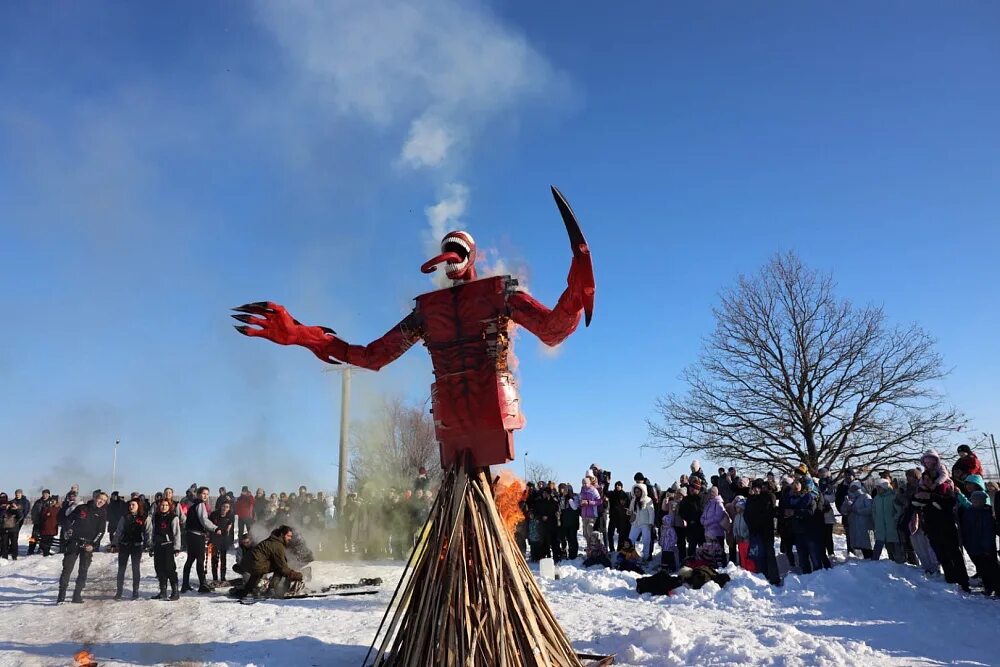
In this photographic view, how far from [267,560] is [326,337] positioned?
20.2ft

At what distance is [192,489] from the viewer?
16.3 meters

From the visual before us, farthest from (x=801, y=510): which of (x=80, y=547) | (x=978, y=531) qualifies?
(x=80, y=547)

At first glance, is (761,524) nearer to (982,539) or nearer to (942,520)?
(942,520)

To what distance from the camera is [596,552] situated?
12.6m

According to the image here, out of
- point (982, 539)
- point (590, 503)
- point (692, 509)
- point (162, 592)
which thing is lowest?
point (162, 592)

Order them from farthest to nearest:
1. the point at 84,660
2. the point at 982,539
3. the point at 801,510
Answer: the point at 801,510
the point at 982,539
the point at 84,660

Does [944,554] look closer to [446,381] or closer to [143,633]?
[446,381]

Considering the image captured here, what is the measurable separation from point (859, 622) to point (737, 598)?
56.3 inches

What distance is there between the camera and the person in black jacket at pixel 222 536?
12320 mm

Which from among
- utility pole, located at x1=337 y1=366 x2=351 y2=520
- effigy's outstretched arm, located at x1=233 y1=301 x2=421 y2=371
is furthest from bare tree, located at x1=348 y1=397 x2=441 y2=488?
effigy's outstretched arm, located at x1=233 y1=301 x2=421 y2=371

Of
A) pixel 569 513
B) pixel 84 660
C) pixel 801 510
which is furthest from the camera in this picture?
pixel 569 513

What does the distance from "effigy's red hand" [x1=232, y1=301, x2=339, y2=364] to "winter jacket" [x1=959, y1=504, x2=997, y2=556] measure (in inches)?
327

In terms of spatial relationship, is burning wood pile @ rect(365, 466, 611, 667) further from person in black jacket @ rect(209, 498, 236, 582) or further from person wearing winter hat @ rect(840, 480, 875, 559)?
person in black jacket @ rect(209, 498, 236, 582)

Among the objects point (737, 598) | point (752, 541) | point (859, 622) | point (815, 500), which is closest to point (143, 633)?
point (737, 598)
